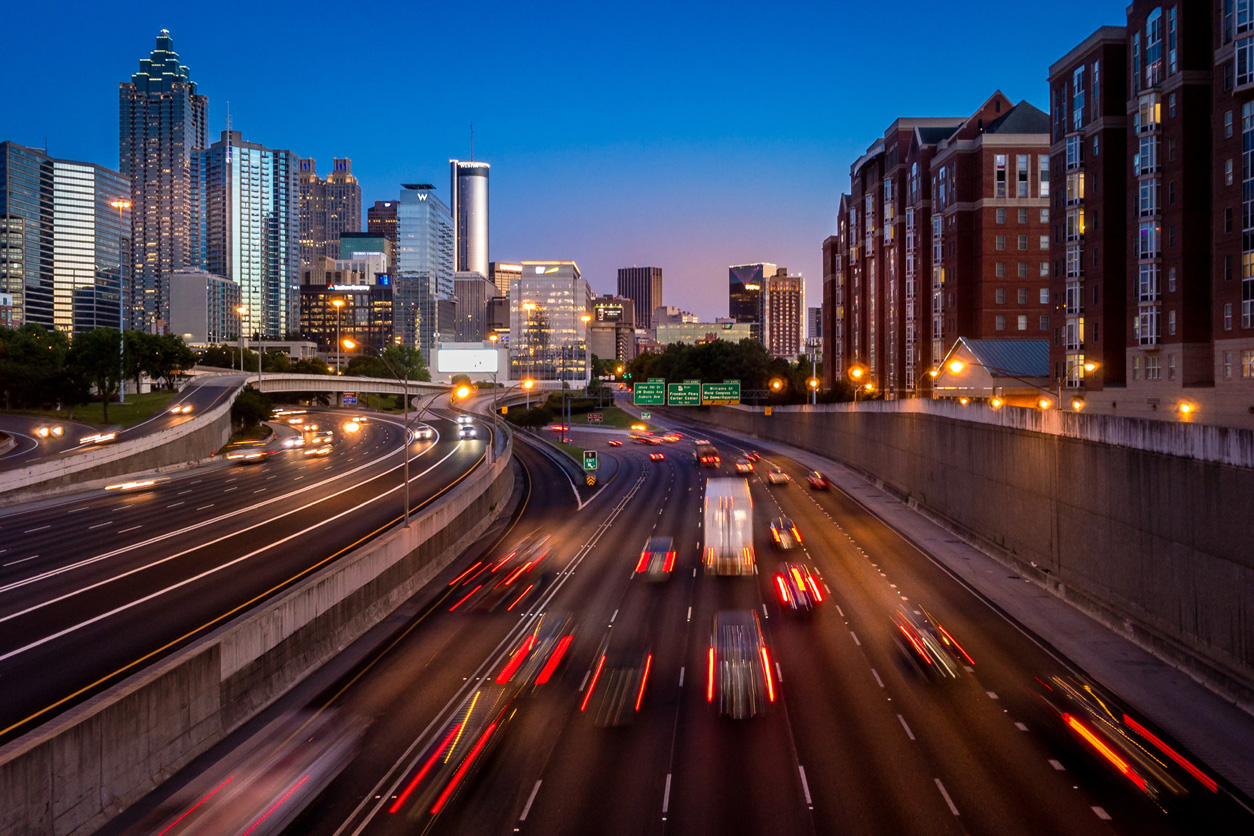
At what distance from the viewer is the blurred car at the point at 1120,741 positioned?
16.2 meters

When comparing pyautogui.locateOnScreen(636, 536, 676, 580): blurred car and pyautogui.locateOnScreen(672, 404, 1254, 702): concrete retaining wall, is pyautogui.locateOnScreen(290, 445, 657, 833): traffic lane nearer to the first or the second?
pyautogui.locateOnScreen(636, 536, 676, 580): blurred car

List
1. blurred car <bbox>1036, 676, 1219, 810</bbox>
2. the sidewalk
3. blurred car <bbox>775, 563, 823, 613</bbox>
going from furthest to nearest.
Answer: blurred car <bbox>775, 563, 823, 613</bbox> → the sidewalk → blurred car <bbox>1036, 676, 1219, 810</bbox>

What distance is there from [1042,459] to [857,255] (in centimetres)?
8967

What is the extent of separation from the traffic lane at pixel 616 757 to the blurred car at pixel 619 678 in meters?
0.11

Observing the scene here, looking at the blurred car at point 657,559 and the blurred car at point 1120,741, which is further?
the blurred car at point 657,559

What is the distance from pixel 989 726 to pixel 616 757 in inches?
352

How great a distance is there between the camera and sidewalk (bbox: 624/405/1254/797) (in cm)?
1777

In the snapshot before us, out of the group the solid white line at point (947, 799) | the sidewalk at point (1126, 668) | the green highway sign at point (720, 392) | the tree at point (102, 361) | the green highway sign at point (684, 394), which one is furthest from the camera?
the green highway sign at point (720, 392)

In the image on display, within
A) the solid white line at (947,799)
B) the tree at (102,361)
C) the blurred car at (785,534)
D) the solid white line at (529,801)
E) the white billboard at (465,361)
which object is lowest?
the solid white line at (529,801)

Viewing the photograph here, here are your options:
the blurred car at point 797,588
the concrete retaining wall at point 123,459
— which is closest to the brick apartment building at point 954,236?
the blurred car at point 797,588

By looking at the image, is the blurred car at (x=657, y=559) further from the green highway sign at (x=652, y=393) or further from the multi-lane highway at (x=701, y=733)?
the green highway sign at (x=652, y=393)

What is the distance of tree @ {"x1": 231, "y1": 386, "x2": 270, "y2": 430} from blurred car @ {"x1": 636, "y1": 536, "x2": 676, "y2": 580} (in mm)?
74165

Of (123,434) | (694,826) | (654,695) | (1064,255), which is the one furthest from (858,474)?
(123,434)

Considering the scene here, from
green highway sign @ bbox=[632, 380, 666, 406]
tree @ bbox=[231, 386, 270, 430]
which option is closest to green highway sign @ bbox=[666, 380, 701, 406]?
green highway sign @ bbox=[632, 380, 666, 406]
